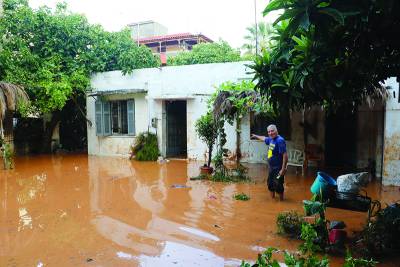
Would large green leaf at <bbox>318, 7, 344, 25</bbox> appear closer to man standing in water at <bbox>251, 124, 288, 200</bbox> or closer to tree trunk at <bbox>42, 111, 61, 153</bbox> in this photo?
man standing in water at <bbox>251, 124, 288, 200</bbox>

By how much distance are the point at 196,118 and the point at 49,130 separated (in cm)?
798

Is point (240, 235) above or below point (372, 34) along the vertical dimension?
below

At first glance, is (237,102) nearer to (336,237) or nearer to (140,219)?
(140,219)

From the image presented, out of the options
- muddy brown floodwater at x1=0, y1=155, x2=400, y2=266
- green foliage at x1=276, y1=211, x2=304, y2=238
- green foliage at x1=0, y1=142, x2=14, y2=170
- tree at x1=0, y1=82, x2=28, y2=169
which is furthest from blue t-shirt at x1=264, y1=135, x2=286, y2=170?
green foliage at x1=0, y1=142, x2=14, y2=170

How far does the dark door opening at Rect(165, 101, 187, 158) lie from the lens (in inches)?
532

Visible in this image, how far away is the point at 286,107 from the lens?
155 inches

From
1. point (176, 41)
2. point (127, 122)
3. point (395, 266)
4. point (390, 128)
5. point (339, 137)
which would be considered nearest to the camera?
point (395, 266)

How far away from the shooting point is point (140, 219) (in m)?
5.77

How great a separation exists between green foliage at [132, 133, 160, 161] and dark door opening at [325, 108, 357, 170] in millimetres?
6420

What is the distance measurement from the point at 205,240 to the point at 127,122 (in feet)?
33.5

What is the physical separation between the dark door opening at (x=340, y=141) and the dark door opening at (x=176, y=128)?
18.7 feet

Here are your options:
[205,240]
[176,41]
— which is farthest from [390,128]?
[176,41]

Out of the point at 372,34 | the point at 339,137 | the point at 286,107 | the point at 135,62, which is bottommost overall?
the point at 339,137

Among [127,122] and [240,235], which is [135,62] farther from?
[240,235]
